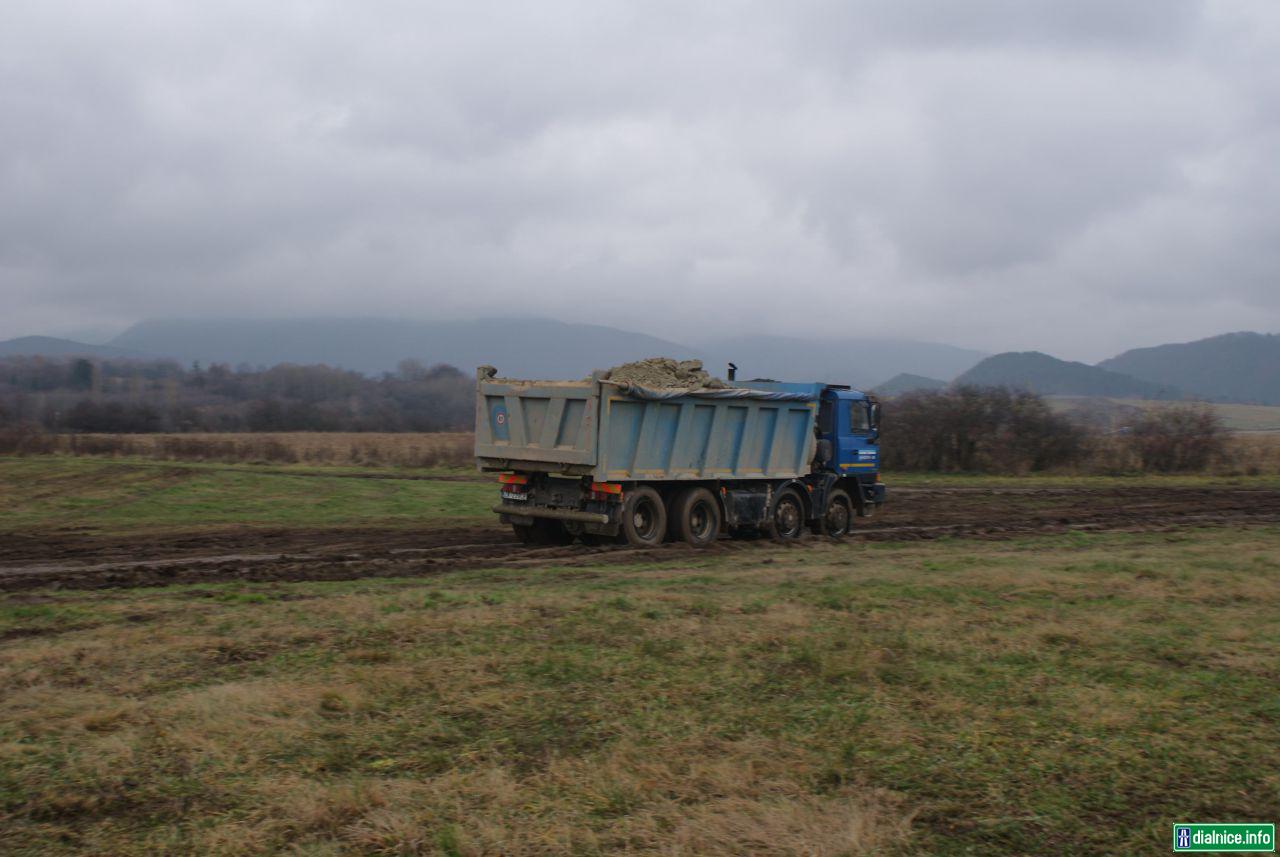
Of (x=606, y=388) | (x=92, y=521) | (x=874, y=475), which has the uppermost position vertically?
(x=606, y=388)

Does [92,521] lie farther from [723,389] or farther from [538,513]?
[723,389]

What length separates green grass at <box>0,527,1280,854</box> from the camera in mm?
5082

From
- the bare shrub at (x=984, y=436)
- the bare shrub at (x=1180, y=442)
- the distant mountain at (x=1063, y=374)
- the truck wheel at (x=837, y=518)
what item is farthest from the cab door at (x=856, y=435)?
the distant mountain at (x=1063, y=374)

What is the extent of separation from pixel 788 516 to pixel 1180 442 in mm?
28211

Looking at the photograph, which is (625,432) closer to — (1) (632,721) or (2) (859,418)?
(2) (859,418)

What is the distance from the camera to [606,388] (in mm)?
15648

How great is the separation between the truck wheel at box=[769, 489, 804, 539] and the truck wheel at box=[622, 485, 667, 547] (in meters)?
2.76

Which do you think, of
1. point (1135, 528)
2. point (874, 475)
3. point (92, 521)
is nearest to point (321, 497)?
point (92, 521)

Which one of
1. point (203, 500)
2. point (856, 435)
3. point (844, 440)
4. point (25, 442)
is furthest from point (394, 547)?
point (25, 442)

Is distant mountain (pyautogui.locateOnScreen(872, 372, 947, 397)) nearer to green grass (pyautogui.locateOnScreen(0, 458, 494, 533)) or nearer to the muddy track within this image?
the muddy track

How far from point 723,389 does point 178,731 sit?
42.2 ft

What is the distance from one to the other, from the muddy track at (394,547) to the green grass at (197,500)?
7.12 ft

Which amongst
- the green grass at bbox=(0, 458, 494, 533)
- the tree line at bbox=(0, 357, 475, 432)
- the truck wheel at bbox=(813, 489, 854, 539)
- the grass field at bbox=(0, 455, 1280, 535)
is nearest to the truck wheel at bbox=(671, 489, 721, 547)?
the truck wheel at bbox=(813, 489, 854, 539)

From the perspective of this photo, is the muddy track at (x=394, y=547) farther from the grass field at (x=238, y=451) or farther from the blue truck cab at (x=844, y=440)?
the grass field at (x=238, y=451)
